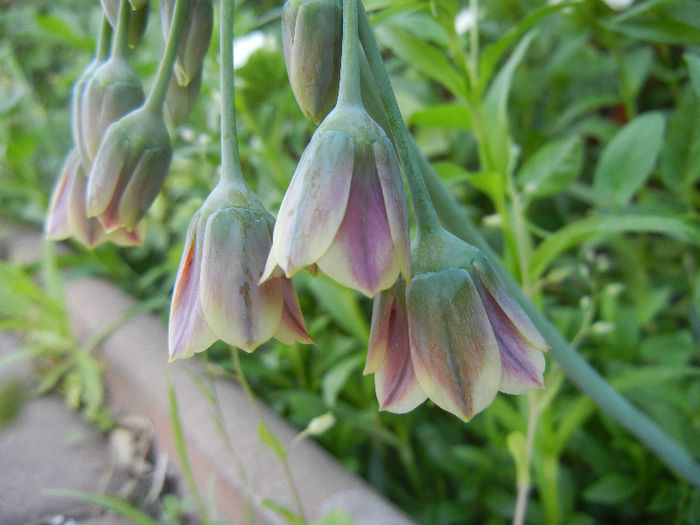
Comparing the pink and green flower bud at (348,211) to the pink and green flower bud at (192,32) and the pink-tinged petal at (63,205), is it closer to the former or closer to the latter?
the pink and green flower bud at (192,32)

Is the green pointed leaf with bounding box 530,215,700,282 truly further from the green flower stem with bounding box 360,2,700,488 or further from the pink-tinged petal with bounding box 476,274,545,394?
the pink-tinged petal with bounding box 476,274,545,394

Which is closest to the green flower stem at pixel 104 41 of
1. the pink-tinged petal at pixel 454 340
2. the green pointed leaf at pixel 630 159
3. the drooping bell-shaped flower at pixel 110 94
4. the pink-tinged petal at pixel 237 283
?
the drooping bell-shaped flower at pixel 110 94

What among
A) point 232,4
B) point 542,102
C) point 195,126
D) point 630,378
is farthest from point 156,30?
point 630,378

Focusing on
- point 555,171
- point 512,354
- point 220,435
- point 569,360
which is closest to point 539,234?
point 555,171

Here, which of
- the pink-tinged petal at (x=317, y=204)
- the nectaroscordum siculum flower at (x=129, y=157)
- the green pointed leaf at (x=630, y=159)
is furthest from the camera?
the green pointed leaf at (x=630, y=159)

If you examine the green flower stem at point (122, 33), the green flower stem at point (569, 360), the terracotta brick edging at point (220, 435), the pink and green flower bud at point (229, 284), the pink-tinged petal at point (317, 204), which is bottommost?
the terracotta brick edging at point (220, 435)

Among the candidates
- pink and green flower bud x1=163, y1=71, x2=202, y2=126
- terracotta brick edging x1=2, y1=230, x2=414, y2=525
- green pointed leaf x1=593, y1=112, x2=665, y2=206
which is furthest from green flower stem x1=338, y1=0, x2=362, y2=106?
green pointed leaf x1=593, y1=112, x2=665, y2=206

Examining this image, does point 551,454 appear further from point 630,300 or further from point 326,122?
point 326,122

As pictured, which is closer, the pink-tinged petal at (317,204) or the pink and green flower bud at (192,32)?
the pink-tinged petal at (317,204)
